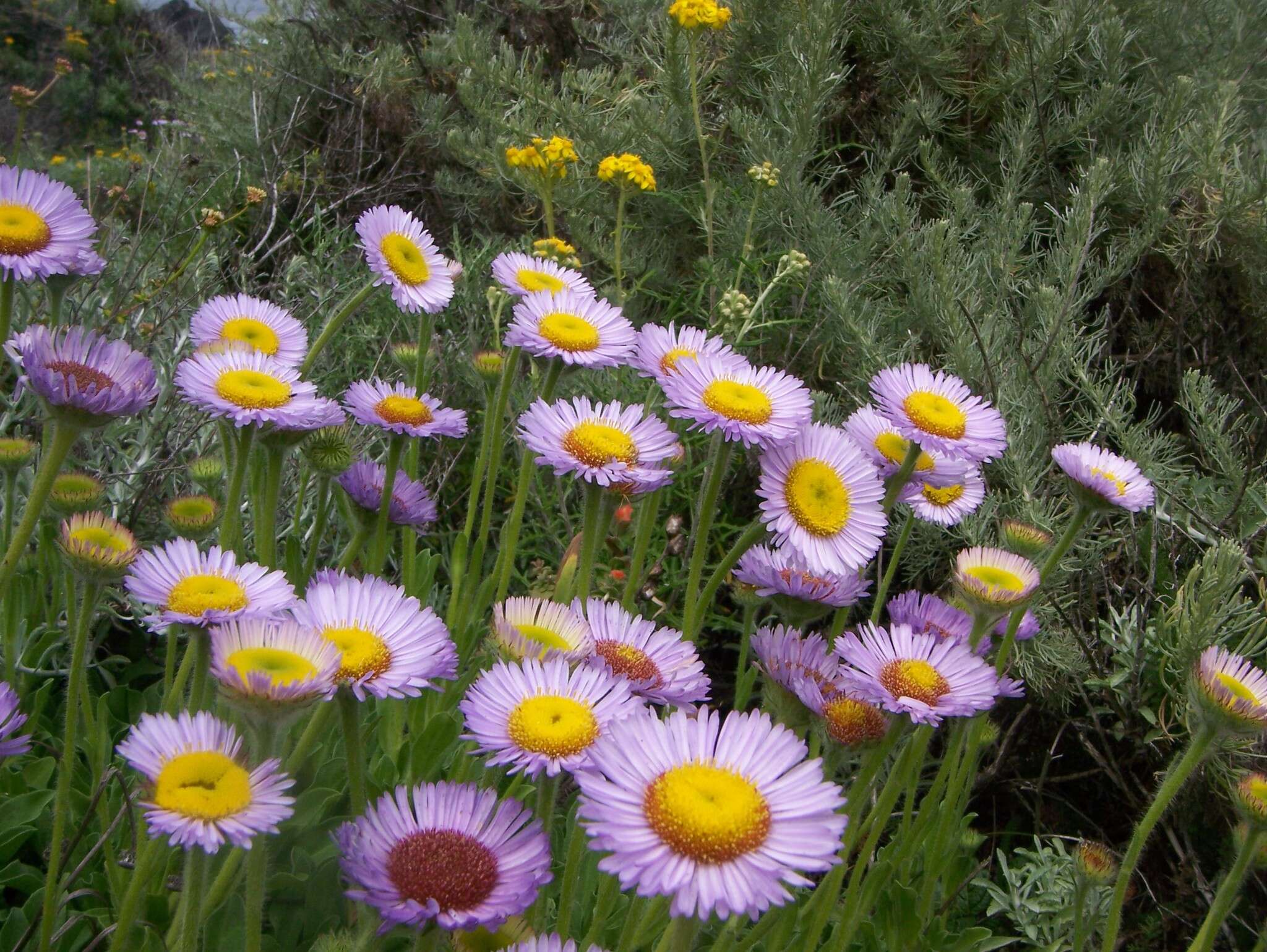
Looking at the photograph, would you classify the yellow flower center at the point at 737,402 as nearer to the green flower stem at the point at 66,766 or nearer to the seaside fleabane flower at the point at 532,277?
the seaside fleabane flower at the point at 532,277

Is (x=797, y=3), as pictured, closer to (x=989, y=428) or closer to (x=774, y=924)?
(x=989, y=428)

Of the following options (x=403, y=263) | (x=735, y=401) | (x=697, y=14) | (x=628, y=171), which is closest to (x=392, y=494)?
(x=403, y=263)

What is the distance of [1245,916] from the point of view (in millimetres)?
2432

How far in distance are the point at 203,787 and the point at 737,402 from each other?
80 centimetres

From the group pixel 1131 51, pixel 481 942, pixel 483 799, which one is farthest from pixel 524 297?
pixel 1131 51

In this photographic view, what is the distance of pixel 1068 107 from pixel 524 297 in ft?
8.55

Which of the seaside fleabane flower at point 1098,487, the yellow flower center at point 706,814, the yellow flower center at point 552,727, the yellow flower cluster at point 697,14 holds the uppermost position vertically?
the yellow flower cluster at point 697,14

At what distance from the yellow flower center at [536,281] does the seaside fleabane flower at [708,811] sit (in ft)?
3.49

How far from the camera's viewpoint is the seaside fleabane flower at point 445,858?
933 mm

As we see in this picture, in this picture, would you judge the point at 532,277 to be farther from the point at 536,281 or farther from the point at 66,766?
the point at 66,766

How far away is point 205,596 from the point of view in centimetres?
114

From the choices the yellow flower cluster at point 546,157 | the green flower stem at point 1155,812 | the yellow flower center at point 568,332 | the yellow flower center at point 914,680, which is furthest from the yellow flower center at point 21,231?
the green flower stem at point 1155,812

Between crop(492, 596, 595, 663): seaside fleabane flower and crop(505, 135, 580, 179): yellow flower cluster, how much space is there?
171 centimetres

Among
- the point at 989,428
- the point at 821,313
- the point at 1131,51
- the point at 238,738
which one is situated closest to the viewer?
the point at 238,738
